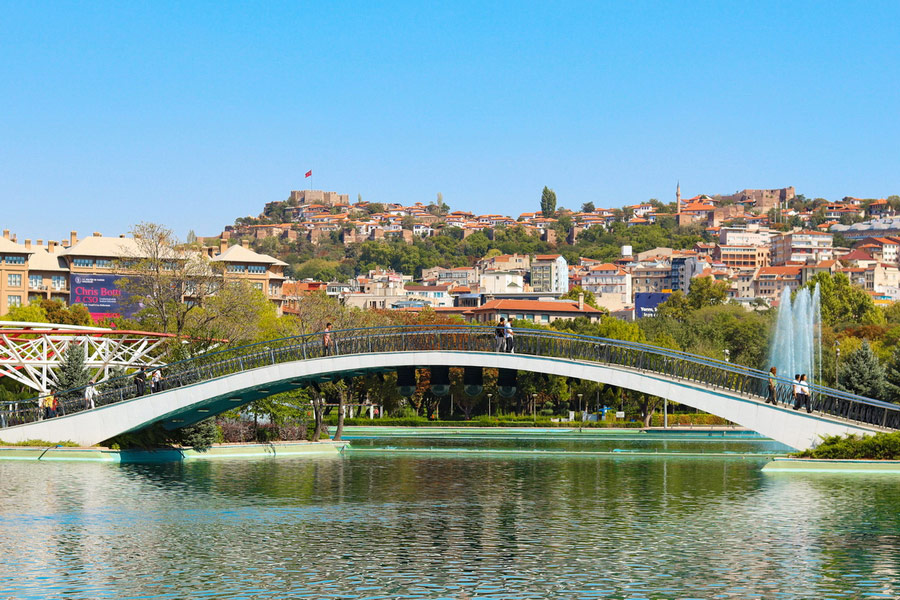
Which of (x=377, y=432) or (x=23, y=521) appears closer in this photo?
(x=23, y=521)

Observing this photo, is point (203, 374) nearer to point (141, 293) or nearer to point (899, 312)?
point (141, 293)

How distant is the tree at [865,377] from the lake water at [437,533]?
11.7m

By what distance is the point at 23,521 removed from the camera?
2491 centimetres

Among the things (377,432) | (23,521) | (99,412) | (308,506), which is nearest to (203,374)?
(99,412)

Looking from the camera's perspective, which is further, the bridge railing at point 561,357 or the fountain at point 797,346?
the fountain at point 797,346

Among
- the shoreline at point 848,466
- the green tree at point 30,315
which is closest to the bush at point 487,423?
the green tree at point 30,315

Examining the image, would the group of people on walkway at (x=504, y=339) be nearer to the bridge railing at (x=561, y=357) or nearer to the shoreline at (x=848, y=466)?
the bridge railing at (x=561, y=357)

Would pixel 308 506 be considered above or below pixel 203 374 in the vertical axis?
below

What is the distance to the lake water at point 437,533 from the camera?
61.9 ft

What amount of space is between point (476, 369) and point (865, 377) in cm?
1910

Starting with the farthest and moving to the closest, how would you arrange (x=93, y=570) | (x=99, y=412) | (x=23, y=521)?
(x=99, y=412), (x=23, y=521), (x=93, y=570)

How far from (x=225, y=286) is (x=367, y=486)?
28.9m

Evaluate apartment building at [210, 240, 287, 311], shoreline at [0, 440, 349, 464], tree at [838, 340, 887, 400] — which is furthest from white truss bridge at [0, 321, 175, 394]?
apartment building at [210, 240, 287, 311]

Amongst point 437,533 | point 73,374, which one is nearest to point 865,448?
point 437,533
